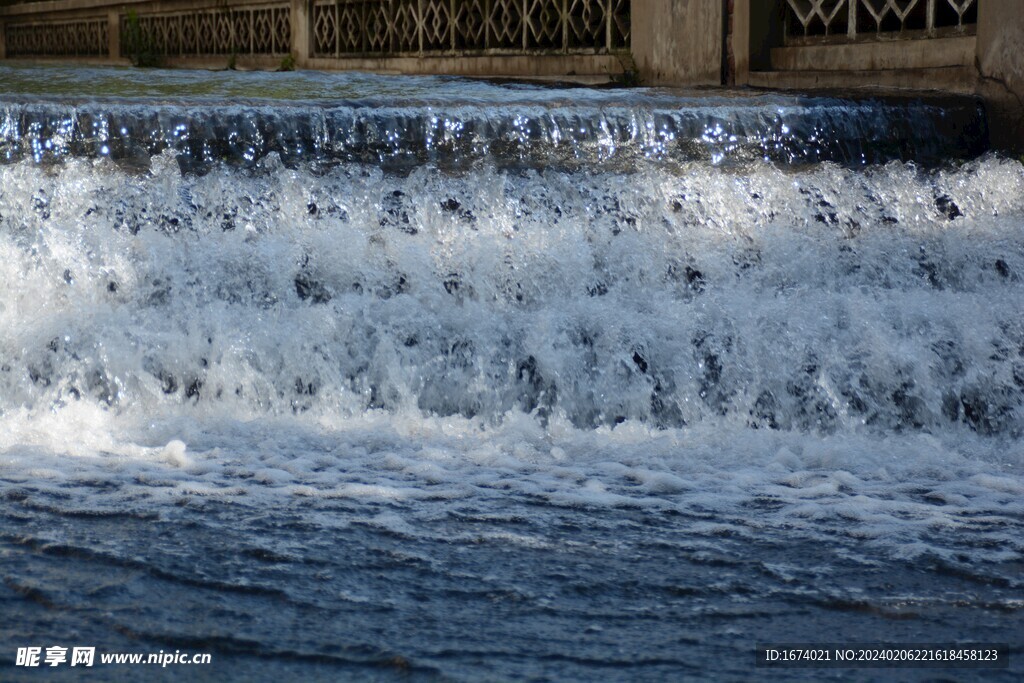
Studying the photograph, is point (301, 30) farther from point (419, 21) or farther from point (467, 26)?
point (467, 26)

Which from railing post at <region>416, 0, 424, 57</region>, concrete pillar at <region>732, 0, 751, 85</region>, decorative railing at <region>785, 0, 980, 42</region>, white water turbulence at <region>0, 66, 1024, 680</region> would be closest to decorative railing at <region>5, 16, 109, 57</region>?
railing post at <region>416, 0, 424, 57</region>

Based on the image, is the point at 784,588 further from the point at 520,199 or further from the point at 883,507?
the point at 520,199

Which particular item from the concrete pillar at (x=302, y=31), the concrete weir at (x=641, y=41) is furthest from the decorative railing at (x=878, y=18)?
the concrete pillar at (x=302, y=31)

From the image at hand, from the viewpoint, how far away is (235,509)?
372cm

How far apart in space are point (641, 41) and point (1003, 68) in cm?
320

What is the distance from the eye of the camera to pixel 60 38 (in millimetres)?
19969

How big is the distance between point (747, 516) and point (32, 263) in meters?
3.33

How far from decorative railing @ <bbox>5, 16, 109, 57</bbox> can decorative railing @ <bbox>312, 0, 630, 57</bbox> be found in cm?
596

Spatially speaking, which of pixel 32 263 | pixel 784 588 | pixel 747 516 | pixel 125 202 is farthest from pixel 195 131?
pixel 784 588

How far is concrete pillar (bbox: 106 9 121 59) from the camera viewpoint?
17703mm

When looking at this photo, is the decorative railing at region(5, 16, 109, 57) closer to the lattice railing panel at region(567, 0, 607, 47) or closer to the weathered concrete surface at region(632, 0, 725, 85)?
the lattice railing panel at region(567, 0, 607, 47)

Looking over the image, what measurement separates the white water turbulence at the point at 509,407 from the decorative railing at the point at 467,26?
3.99 metres

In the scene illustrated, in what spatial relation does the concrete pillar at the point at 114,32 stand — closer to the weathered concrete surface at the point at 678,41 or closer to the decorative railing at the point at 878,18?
the weathered concrete surface at the point at 678,41

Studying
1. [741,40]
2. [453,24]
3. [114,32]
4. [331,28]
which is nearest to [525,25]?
[453,24]
